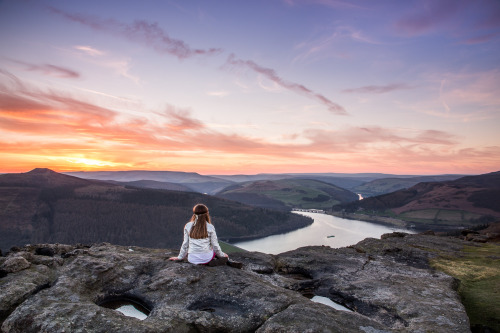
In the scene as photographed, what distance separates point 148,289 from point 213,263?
286cm

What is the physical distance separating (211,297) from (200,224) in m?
3.12

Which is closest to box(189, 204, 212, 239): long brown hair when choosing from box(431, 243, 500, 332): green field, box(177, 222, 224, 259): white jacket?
box(177, 222, 224, 259): white jacket

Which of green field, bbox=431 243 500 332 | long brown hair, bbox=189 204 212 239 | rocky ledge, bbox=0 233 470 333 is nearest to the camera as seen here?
rocky ledge, bbox=0 233 470 333

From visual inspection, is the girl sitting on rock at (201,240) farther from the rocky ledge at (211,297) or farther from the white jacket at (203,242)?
the rocky ledge at (211,297)

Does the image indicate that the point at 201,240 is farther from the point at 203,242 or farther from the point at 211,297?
the point at 211,297

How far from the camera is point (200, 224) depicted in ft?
40.7

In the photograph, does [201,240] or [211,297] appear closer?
[211,297]

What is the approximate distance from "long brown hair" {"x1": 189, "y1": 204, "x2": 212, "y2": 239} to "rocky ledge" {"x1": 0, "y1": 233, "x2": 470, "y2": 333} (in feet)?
4.73

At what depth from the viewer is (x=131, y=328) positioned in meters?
7.86

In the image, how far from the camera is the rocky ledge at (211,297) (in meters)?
8.36

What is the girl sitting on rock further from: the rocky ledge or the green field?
the green field

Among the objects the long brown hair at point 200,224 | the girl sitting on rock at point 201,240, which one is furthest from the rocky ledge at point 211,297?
the long brown hair at point 200,224

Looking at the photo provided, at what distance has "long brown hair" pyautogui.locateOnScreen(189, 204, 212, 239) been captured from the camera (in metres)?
12.2

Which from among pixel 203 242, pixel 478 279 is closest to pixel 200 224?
pixel 203 242
